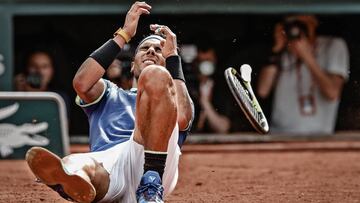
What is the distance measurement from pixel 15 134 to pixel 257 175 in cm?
322

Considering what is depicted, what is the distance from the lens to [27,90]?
12766 mm

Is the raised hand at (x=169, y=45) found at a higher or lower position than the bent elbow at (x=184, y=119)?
higher

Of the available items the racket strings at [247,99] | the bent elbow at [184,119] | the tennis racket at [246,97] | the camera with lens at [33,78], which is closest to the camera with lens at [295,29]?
the camera with lens at [33,78]

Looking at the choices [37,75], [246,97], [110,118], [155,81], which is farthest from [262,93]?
[155,81]

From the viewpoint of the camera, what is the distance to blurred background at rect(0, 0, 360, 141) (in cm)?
1275

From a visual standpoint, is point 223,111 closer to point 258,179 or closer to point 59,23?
point 59,23

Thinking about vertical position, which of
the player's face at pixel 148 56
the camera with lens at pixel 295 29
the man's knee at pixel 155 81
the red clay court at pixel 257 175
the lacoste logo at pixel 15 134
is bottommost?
the red clay court at pixel 257 175

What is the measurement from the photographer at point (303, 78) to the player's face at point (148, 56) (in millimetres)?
6290

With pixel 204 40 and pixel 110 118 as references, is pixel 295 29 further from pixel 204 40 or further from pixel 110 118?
pixel 110 118

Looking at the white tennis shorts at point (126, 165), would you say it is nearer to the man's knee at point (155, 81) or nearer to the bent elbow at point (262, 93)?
the man's knee at point (155, 81)

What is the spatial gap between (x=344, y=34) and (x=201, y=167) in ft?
12.1

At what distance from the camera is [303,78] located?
13.1 meters

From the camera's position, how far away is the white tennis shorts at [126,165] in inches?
232

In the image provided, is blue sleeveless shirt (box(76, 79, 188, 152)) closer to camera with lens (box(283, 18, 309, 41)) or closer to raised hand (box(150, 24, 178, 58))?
raised hand (box(150, 24, 178, 58))
